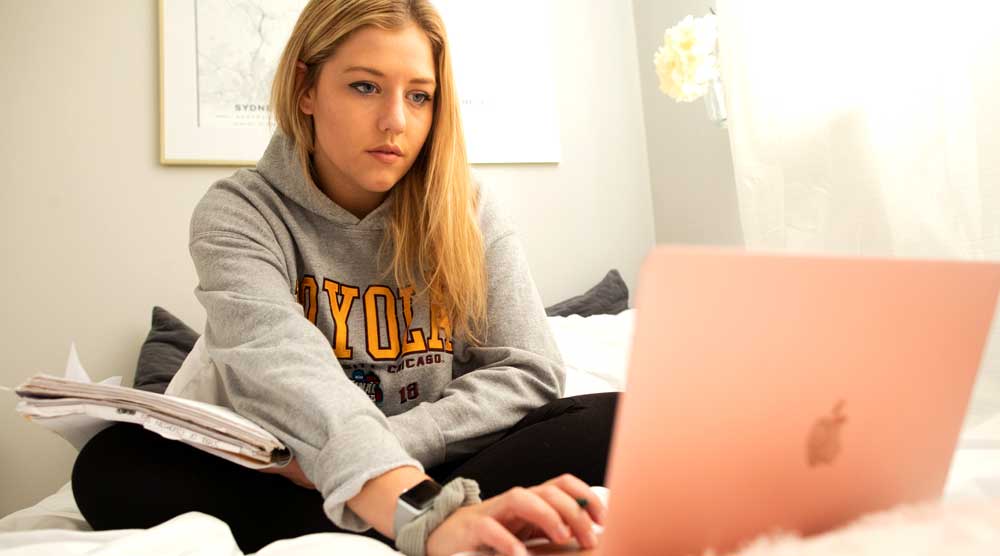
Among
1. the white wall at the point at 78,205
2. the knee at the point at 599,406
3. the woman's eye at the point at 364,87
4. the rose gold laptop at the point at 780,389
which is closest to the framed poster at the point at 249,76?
the white wall at the point at 78,205

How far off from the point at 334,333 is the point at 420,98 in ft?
1.20

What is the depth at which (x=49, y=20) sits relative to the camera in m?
1.84

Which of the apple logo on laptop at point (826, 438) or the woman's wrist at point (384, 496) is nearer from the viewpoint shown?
the apple logo on laptop at point (826, 438)

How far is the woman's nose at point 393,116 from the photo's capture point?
3.60 feet

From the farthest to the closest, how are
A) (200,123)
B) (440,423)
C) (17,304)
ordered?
(200,123) < (17,304) < (440,423)

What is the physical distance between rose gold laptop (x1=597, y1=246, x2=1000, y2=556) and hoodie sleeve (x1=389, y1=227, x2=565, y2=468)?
1.81 feet

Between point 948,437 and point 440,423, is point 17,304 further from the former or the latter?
point 948,437

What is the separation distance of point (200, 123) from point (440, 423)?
1.26 metres

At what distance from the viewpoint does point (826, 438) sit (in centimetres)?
46

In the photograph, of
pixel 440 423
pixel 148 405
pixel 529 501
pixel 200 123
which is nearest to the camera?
pixel 529 501

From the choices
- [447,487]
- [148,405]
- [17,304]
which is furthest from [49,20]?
[447,487]

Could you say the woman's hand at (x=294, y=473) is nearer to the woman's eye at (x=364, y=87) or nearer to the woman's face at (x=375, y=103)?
the woman's face at (x=375, y=103)

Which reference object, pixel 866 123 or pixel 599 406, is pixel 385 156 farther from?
pixel 866 123

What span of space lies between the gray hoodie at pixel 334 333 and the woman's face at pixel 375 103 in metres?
0.07
